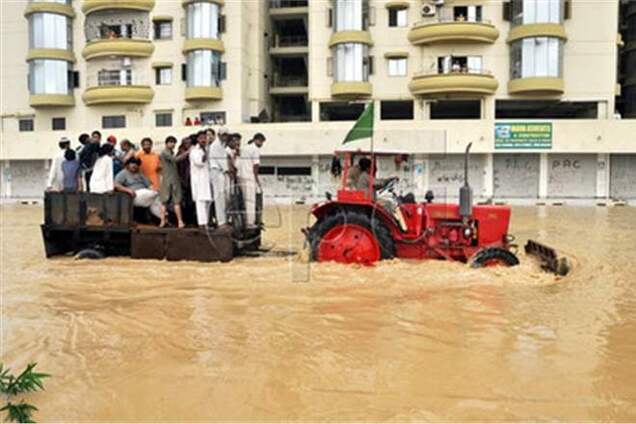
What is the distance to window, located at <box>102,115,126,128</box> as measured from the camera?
3784cm

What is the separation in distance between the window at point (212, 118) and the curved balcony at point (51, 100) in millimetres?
8472

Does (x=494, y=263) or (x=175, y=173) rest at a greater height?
(x=175, y=173)

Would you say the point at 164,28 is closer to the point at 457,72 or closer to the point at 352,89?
the point at 352,89

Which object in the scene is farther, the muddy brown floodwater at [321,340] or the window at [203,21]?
the window at [203,21]

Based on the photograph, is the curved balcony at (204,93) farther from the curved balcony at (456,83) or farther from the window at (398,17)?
the curved balcony at (456,83)

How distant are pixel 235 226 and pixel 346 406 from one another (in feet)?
21.4

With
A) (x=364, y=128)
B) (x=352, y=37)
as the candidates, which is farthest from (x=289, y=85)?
(x=364, y=128)

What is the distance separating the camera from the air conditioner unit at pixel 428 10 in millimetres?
33844

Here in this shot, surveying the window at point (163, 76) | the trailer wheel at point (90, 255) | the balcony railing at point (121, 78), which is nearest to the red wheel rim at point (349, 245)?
the trailer wheel at point (90, 255)

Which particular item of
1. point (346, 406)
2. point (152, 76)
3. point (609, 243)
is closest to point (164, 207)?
point (346, 406)

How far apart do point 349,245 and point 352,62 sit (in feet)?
85.1

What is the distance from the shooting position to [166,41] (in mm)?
37406

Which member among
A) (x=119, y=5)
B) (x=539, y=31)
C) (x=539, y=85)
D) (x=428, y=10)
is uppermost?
(x=119, y=5)

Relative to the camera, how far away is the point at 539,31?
32250 mm
